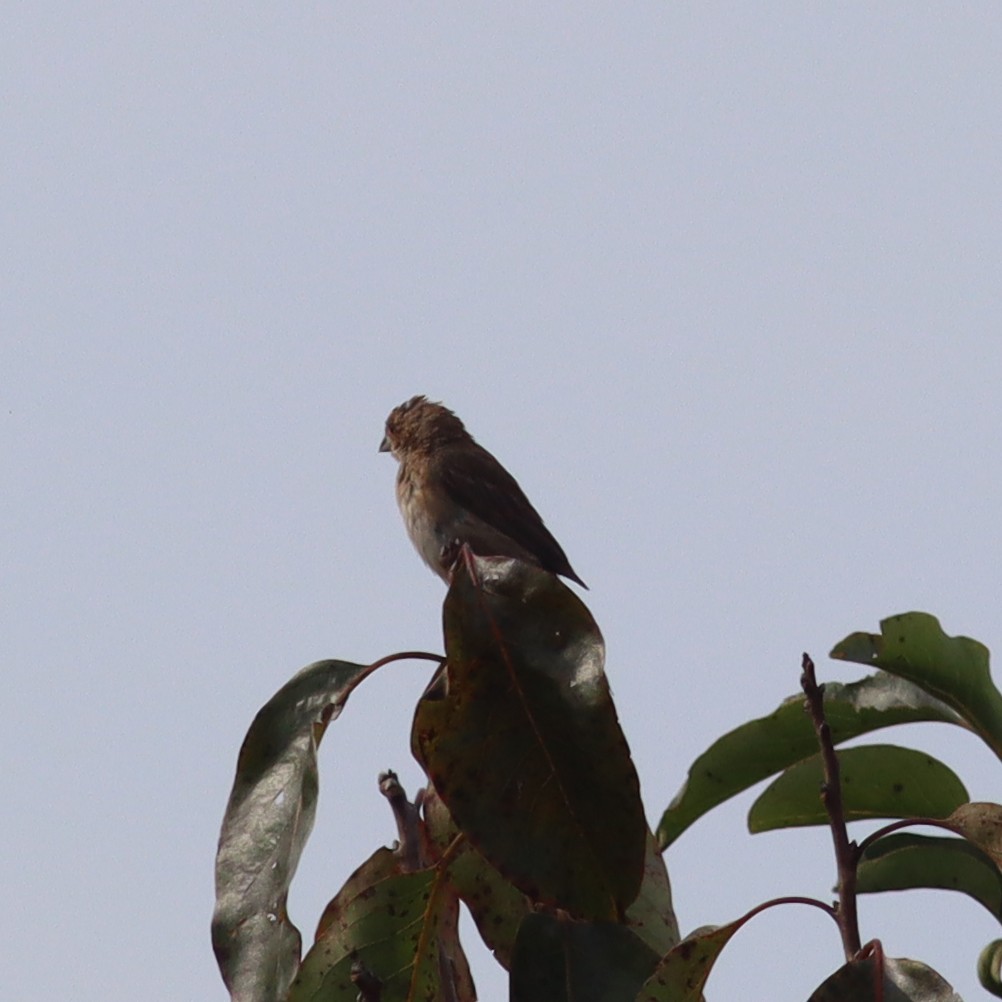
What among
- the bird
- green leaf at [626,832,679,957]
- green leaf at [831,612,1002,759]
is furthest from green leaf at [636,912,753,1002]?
the bird

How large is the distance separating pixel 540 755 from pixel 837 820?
1.71 feet

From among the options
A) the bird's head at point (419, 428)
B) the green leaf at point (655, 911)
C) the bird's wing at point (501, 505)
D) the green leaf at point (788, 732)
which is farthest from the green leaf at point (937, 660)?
the bird's head at point (419, 428)

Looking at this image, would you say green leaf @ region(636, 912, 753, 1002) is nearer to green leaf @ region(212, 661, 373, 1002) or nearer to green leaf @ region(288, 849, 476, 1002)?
green leaf @ region(288, 849, 476, 1002)

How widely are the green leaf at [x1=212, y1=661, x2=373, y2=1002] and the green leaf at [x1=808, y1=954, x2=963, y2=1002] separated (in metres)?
0.96

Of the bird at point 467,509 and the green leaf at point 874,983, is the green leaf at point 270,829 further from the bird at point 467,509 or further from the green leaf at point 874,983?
the bird at point 467,509

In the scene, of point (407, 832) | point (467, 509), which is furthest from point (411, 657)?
point (467, 509)

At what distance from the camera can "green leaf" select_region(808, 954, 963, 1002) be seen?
2742mm

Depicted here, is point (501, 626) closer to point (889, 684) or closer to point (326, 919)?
point (326, 919)

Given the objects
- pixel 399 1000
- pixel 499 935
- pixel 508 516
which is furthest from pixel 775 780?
pixel 508 516

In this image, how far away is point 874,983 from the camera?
2.75 metres

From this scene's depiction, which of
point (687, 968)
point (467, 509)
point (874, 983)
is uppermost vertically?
point (467, 509)

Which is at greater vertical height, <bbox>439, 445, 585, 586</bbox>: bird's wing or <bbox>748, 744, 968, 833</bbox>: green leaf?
<bbox>439, 445, 585, 586</bbox>: bird's wing

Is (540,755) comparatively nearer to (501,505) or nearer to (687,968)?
(687,968)

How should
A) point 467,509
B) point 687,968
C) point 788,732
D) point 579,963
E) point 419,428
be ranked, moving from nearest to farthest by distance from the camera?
point 687,968
point 579,963
point 788,732
point 467,509
point 419,428
